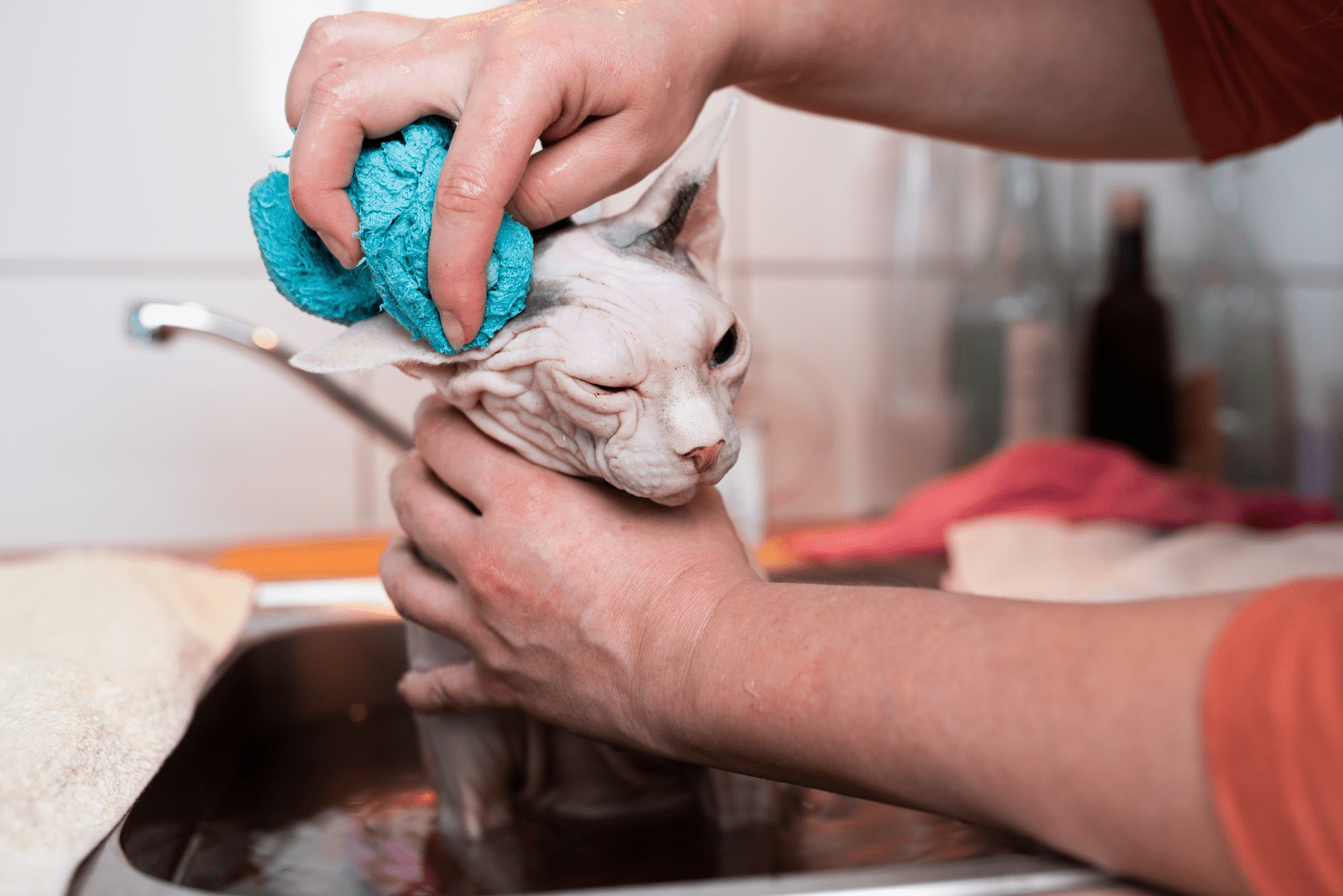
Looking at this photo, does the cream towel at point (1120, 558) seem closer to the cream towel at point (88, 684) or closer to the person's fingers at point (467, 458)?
the person's fingers at point (467, 458)

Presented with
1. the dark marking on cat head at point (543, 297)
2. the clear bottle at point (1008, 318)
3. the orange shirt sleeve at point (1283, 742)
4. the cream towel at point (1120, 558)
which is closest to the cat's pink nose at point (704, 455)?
the dark marking on cat head at point (543, 297)

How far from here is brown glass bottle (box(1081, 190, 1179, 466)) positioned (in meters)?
1.28

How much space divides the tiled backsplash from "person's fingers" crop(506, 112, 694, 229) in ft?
2.22

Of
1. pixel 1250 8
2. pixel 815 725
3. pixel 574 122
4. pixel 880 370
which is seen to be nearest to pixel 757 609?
pixel 815 725

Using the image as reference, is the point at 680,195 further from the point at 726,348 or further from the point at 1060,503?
the point at 1060,503

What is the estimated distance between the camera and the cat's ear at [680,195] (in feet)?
1.78

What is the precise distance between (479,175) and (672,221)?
0.42 feet

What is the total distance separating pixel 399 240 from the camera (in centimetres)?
48

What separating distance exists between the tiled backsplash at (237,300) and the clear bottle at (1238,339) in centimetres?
6

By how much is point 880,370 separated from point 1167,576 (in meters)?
0.57

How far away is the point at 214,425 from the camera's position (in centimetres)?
127

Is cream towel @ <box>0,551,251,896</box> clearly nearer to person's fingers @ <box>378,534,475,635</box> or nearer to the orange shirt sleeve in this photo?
person's fingers @ <box>378,534,475,635</box>

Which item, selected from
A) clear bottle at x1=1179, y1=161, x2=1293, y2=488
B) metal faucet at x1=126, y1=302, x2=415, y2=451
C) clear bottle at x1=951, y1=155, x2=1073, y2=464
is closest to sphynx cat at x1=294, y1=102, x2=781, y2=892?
metal faucet at x1=126, y1=302, x2=415, y2=451

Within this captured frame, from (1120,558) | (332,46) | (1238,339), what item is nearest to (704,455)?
(332,46)
